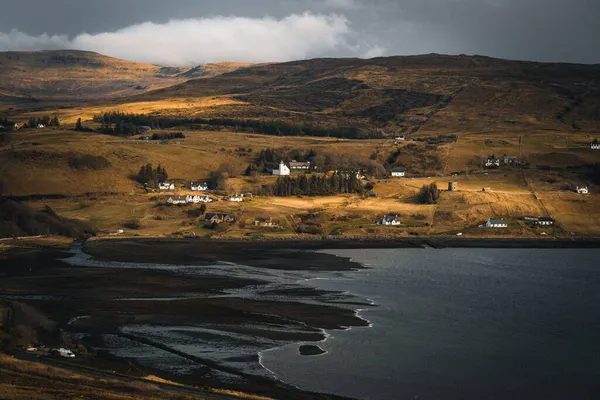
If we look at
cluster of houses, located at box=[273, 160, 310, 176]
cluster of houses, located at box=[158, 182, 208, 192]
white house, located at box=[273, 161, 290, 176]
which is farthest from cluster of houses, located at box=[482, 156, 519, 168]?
cluster of houses, located at box=[158, 182, 208, 192]

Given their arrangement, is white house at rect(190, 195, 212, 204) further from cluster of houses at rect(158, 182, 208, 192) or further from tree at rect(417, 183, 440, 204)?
tree at rect(417, 183, 440, 204)

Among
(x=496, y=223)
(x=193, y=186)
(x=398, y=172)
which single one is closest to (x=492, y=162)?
(x=398, y=172)

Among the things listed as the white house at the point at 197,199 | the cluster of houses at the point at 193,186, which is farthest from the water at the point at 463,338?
the cluster of houses at the point at 193,186

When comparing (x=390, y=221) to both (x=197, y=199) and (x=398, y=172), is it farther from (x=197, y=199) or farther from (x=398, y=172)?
(x=398, y=172)

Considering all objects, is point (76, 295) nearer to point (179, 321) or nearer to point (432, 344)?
point (179, 321)

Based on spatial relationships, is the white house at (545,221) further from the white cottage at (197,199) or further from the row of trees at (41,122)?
the row of trees at (41,122)

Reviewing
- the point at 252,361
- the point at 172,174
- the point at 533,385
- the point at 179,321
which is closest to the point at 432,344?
the point at 533,385
